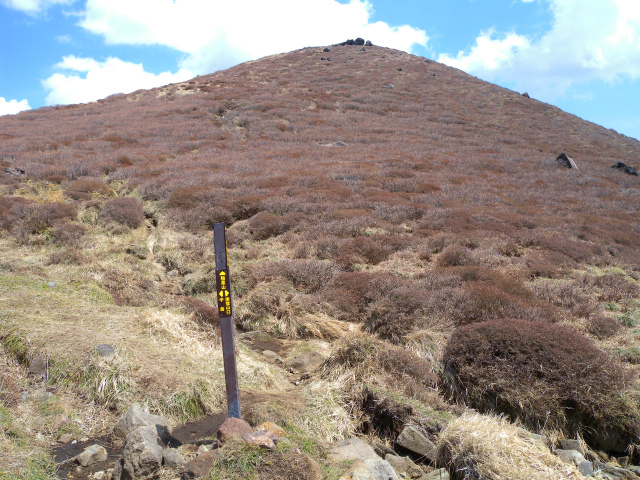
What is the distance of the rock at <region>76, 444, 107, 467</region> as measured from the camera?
4.28 m

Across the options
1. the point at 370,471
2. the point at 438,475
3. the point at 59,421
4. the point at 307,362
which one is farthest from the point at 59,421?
the point at 438,475

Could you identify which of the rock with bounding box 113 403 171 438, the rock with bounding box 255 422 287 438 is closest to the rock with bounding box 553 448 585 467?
the rock with bounding box 255 422 287 438

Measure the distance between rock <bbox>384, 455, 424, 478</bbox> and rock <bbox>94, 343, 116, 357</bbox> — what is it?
3.99 meters

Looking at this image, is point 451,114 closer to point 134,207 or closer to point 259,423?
point 134,207

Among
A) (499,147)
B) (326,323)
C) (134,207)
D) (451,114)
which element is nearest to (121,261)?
(134,207)

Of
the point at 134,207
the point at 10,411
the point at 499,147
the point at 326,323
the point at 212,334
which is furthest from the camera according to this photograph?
the point at 499,147

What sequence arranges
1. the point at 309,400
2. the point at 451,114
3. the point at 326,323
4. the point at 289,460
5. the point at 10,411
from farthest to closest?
the point at 451,114
the point at 326,323
the point at 309,400
the point at 10,411
the point at 289,460

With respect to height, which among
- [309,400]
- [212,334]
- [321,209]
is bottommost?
[309,400]

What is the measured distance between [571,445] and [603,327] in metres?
3.36

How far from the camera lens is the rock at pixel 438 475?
13.9 ft

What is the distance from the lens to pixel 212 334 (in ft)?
23.9

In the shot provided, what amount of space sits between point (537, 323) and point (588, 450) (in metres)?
1.98

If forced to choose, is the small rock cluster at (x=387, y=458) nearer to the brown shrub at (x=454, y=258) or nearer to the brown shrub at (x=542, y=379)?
the brown shrub at (x=542, y=379)

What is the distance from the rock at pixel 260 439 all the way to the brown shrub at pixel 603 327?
652 centimetres
